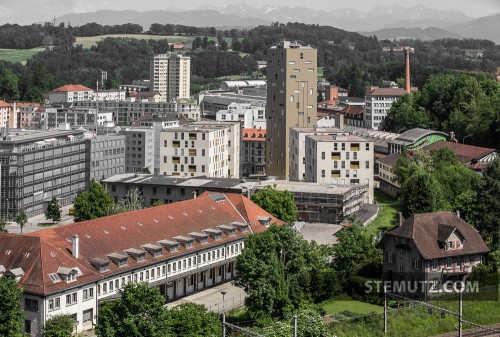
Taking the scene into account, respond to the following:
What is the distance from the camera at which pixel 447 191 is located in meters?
29.9

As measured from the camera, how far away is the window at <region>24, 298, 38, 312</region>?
17.5 meters

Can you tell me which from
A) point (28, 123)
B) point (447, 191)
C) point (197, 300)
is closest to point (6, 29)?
point (28, 123)

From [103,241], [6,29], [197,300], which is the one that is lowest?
[197,300]

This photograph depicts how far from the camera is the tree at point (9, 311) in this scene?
50.9 feet

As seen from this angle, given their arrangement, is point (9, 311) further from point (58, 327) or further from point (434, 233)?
point (434, 233)

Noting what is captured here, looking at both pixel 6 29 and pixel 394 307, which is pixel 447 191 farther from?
pixel 6 29

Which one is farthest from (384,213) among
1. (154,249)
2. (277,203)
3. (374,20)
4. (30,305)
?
(374,20)

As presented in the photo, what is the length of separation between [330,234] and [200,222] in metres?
6.01

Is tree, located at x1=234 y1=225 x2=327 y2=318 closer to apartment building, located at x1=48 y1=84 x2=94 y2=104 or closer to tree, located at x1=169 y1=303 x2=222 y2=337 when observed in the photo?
tree, located at x1=169 y1=303 x2=222 y2=337

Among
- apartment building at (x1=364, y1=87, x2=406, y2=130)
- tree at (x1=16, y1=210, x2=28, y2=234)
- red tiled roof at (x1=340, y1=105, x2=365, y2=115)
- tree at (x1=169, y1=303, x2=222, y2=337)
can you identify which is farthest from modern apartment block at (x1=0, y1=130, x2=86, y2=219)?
red tiled roof at (x1=340, y1=105, x2=365, y2=115)

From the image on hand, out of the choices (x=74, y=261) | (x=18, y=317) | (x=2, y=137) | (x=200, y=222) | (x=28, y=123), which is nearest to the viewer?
(x=18, y=317)

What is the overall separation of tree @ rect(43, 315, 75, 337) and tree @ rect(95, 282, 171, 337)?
1639 mm

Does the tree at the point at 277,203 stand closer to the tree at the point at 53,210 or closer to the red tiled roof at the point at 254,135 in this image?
the tree at the point at 53,210

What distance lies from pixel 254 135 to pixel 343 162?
1135 cm
